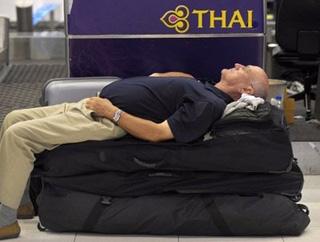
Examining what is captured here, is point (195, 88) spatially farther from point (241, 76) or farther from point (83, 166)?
point (83, 166)

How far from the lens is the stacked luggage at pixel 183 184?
9.74 ft

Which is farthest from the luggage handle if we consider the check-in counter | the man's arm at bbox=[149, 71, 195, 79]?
the check-in counter

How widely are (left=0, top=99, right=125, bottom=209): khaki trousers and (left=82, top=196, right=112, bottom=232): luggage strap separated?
27 cm

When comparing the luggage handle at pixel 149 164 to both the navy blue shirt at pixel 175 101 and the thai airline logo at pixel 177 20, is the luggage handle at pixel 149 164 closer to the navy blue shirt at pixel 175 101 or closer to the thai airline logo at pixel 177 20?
the navy blue shirt at pixel 175 101

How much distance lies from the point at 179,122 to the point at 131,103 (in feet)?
0.88

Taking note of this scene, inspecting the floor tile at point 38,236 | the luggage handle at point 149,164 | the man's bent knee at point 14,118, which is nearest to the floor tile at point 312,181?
the luggage handle at point 149,164

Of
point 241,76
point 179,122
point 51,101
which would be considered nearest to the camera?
point 179,122

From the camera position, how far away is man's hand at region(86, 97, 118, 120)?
304cm

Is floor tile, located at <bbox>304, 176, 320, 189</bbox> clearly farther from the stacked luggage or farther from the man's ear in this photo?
the man's ear

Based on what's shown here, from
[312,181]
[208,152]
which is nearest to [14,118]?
[208,152]

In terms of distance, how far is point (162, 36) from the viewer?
12.0 ft

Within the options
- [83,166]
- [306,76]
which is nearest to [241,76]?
[83,166]

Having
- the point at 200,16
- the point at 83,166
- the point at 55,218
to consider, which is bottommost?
the point at 55,218

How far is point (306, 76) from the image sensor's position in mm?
5266
